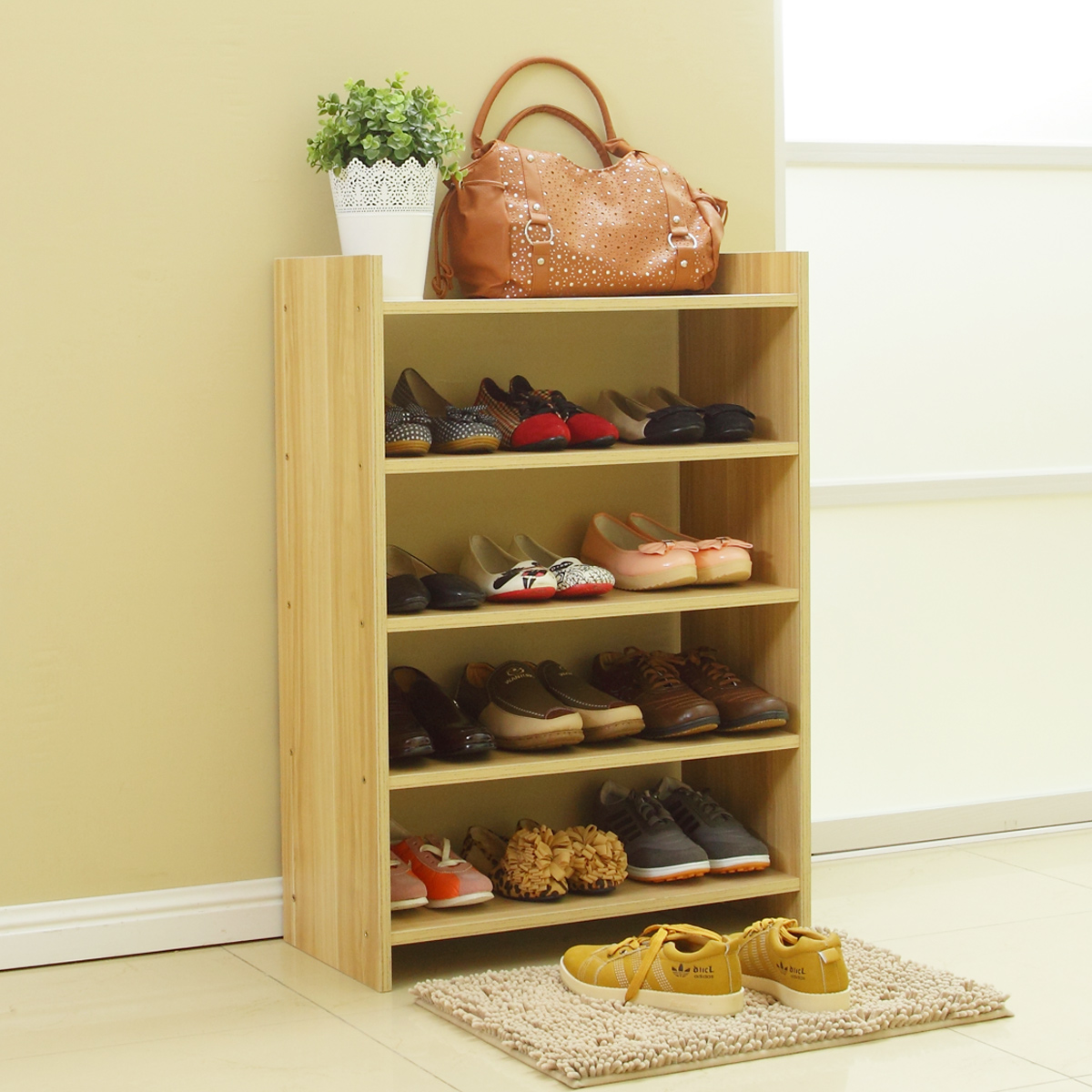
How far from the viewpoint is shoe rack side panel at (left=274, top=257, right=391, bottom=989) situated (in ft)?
7.43

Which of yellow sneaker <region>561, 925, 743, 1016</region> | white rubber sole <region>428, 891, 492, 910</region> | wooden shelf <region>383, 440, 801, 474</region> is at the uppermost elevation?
wooden shelf <region>383, 440, 801, 474</region>

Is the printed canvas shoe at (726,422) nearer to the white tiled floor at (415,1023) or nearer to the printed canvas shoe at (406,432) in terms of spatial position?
the printed canvas shoe at (406,432)

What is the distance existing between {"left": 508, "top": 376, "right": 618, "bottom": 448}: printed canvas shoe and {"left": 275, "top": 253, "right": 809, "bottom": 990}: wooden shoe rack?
0.06 metres

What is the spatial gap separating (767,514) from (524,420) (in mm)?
465

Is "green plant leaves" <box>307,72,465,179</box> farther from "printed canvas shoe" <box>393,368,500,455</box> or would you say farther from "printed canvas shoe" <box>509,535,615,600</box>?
"printed canvas shoe" <box>509,535,615,600</box>

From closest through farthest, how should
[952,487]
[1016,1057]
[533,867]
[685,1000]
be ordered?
[1016,1057] → [685,1000] → [533,867] → [952,487]

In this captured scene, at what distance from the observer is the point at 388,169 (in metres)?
2.39

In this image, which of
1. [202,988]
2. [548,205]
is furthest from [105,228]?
[202,988]

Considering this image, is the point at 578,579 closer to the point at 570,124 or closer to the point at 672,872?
the point at 672,872

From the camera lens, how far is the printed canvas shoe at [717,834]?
2.56 m

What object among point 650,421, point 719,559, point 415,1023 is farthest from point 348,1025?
point 650,421

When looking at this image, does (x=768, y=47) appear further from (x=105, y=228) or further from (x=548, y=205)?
(x=105, y=228)

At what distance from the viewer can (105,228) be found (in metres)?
2.46

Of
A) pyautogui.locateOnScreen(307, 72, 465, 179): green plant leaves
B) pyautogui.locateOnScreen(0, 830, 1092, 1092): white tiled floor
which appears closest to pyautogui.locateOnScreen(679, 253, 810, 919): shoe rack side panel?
pyautogui.locateOnScreen(0, 830, 1092, 1092): white tiled floor
